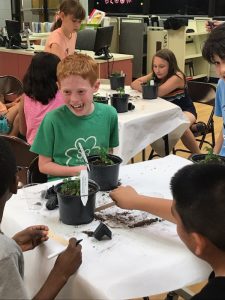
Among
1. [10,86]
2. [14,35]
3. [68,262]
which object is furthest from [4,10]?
[68,262]

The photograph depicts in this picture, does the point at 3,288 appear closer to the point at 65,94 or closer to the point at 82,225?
the point at 82,225

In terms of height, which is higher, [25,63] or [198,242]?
[198,242]

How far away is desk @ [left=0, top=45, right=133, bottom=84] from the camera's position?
488 centimetres

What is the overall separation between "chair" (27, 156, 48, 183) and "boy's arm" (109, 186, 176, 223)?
2.46 feet

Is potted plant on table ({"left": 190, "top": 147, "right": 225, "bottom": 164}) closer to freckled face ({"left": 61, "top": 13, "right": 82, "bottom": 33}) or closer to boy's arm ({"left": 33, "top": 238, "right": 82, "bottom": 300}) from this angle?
boy's arm ({"left": 33, "top": 238, "right": 82, "bottom": 300})

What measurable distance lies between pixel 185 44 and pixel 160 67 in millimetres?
3700

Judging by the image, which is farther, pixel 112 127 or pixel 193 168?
pixel 112 127

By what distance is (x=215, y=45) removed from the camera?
70.4 inches

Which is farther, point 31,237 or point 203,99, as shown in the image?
point 203,99

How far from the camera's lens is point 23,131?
9.11 ft

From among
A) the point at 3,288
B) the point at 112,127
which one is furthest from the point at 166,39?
the point at 3,288

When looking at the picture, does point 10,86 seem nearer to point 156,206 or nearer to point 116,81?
point 116,81

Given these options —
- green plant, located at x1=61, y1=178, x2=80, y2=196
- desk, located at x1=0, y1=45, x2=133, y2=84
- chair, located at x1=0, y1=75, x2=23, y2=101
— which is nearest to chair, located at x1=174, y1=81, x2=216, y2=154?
desk, located at x1=0, y1=45, x2=133, y2=84

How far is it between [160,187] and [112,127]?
47cm
